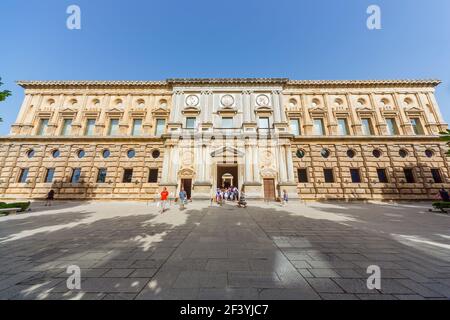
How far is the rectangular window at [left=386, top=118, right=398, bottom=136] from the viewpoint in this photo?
20078 mm

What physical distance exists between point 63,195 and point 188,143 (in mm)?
14358

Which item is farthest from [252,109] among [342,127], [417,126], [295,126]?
[417,126]

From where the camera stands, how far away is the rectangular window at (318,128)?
2043cm

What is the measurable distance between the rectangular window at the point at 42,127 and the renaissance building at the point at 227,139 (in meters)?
0.22

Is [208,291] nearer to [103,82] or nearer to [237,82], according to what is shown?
[237,82]

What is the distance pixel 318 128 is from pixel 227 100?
12.0 metres

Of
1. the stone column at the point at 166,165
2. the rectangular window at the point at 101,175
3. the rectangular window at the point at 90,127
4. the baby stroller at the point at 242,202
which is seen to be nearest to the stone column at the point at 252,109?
the stone column at the point at 166,165

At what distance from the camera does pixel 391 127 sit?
2042 centimetres

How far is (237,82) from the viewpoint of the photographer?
21.3m

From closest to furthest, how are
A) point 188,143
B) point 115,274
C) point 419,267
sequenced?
point 115,274, point 419,267, point 188,143
